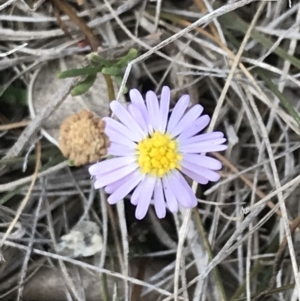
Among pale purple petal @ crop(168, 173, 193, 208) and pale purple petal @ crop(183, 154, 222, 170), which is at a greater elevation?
pale purple petal @ crop(183, 154, 222, 170)

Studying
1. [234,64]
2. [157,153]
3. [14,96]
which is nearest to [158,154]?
[157,153]

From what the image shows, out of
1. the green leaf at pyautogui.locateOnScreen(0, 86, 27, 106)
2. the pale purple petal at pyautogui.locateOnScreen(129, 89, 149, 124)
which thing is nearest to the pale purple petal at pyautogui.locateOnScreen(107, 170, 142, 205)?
the pale purple petal at pyautogui.locateOnScreen(129, 89, 149, 124)

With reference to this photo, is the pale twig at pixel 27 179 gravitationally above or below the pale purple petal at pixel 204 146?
above

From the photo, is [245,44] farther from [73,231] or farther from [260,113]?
[73,231]

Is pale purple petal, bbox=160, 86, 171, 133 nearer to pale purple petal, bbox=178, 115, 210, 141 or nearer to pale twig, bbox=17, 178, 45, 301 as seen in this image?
pale purple petal, bbox=178, 115, 210, 141

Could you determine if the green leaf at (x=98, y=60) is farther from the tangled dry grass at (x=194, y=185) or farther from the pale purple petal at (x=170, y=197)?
the pale purple petal at (x=170, y=197)

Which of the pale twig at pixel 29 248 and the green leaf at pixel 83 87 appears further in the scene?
the pale twig at pixel 29 248

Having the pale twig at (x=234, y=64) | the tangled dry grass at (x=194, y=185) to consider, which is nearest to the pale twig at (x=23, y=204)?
the tangled dry grass at (x=194, y=185)
